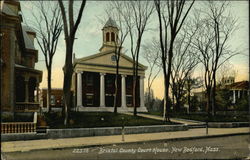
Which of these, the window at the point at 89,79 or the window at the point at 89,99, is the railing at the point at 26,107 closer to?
A: the window at the point at 89,99

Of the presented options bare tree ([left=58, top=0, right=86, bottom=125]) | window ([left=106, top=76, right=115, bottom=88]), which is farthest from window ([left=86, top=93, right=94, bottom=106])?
bare tree ([left=58, top=0, right=86, bottom=125])

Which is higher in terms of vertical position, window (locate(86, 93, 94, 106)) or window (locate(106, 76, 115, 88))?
window (locate(106, 76, 115, 88))

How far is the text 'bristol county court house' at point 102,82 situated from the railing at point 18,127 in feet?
78.7

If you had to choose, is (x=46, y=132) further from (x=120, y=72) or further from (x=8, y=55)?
(x=120, y=72)

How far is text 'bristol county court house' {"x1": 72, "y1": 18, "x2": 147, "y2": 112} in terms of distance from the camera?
39344 mm

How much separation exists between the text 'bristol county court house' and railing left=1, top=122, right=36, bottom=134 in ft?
78.7

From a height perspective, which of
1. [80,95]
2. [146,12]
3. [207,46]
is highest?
[146,12]

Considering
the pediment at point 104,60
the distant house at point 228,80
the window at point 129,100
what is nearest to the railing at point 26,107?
the pediment at point 104,60

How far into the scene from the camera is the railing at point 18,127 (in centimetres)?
1333

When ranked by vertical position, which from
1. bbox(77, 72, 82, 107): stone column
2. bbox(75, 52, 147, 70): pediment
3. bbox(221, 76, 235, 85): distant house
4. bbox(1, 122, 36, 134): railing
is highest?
bbox(75, 52, 147, 70): pediment

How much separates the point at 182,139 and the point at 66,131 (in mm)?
7143

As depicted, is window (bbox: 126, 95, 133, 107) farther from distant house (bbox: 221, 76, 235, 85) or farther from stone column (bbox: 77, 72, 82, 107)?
distant house (bbox: 221, 76, 235, 85)

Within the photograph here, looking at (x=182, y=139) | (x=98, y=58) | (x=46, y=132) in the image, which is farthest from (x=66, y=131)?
(x=98, y=58)

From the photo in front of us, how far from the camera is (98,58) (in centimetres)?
4106
